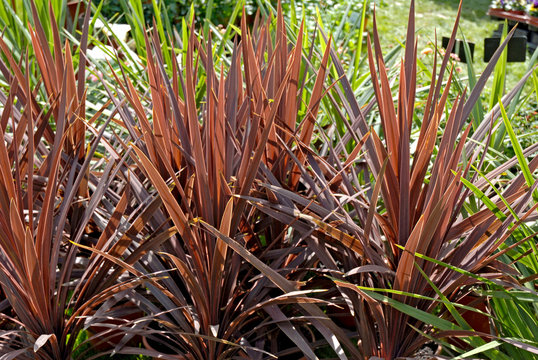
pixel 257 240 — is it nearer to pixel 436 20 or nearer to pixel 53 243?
pixel 53 243

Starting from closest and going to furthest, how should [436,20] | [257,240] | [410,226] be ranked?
[410,226] < [257,240] < [436,20]

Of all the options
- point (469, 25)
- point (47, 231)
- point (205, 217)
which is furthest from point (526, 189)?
point (469, 25)

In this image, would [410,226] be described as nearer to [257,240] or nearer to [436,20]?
[257,240]

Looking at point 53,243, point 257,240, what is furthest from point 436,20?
point 53,243

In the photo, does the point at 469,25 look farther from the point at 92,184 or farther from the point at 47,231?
the point at 47,231

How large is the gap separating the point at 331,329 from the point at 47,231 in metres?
0.60

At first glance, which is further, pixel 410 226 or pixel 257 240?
pixel 257 240

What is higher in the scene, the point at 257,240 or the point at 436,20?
the point at 257,240

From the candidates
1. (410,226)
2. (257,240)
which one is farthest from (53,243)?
(410,226)

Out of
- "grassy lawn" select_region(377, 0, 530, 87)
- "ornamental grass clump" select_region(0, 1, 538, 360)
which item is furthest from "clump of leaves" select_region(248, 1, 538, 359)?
"grassy lawn" select_region(377, 0, 530, 87)

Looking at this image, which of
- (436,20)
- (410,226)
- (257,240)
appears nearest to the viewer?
(410,226)

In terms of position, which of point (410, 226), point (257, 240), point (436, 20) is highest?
point (410, 226)

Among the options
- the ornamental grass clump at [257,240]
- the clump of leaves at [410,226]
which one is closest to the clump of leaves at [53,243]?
the ornamental grass clump at [257,240]

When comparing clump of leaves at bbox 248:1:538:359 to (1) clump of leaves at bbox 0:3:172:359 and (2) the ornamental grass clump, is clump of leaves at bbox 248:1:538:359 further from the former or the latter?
(1) clump of leaves at bbox 0:3:172:359
